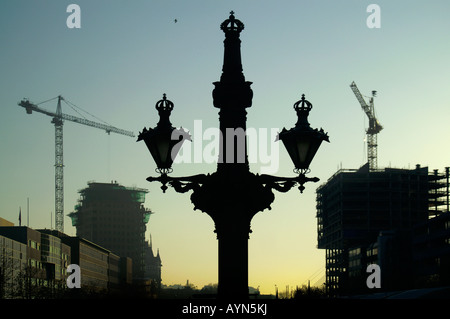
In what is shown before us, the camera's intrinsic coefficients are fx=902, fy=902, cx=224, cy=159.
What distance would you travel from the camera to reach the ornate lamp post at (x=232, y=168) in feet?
35.4

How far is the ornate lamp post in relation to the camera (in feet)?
35.4

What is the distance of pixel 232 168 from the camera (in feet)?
36.1

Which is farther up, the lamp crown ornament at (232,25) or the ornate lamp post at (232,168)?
the lamp crown ornament at (232,25)

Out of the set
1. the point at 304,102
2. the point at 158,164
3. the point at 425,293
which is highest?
the point at 304,102

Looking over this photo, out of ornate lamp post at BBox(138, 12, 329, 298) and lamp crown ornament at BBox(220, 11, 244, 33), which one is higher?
lamp crown ornament at BBox(220, 11, 244, 33)
